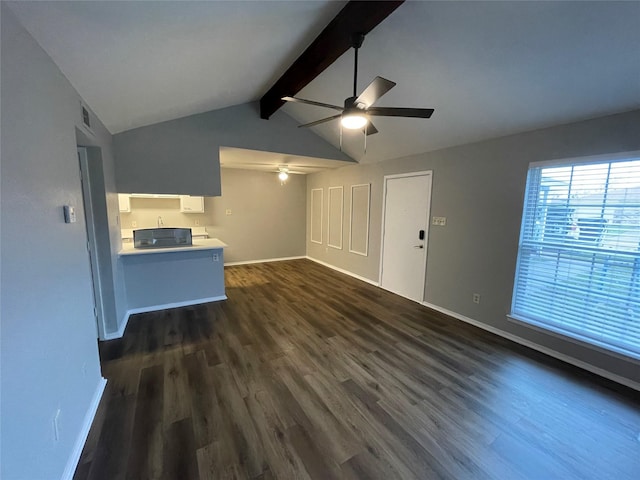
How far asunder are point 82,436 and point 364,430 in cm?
184

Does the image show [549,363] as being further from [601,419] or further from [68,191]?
[68,191]

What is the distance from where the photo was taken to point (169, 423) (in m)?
1.87

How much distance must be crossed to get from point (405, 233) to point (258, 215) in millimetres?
3801

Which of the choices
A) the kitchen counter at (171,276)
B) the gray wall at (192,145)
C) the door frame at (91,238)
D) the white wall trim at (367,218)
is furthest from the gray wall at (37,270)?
the white wall trim at (367,218)

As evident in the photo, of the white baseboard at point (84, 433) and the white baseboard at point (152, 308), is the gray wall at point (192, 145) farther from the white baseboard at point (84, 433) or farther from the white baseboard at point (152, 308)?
the white baseboard at point (84, 433)

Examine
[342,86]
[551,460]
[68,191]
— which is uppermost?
[342,86]

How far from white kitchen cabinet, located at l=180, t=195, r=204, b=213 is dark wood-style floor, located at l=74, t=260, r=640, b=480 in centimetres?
261

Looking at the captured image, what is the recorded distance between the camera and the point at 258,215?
673cm

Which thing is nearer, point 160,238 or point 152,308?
point 152,308

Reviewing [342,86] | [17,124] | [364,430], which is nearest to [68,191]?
[17,124]

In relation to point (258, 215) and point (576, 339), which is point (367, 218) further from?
point (576, 339)

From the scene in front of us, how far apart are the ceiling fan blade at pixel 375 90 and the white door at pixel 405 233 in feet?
7.85

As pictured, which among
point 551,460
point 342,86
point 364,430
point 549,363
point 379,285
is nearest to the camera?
point 551,460

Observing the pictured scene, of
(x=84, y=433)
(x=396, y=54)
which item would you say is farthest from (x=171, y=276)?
(x=396, y=54)
